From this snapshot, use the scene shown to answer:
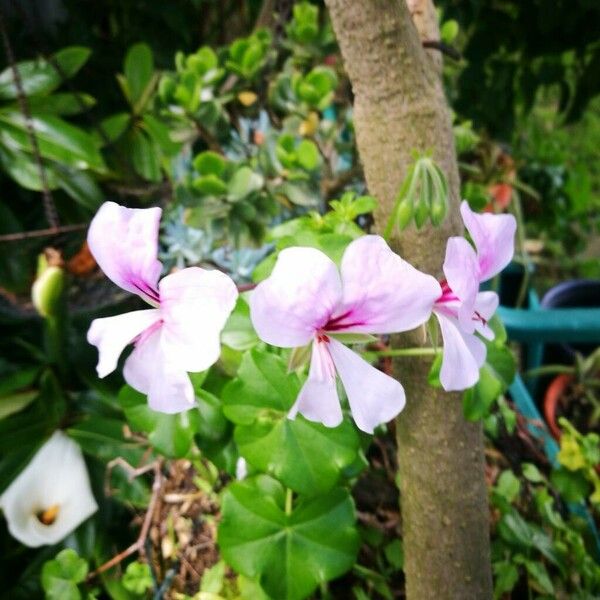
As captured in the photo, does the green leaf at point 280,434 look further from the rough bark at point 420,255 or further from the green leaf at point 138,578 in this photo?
the green leaf at point 138,578

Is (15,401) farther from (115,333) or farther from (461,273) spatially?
(461,273)

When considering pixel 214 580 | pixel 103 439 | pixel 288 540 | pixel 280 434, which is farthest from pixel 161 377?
pixel 103 439

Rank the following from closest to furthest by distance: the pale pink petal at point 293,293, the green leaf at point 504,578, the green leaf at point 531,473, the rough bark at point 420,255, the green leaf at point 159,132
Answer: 1. the pale pink petal at point 293,293
2. the rough bark at point 420,255
3. the green leaf at point 504,578
4. the green leaf at point 531,473
5. the green leaf at point 159,132

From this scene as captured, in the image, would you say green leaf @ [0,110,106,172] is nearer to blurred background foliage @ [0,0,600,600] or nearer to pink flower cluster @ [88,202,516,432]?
A: blurred background foliage @ [0,0,600,600]

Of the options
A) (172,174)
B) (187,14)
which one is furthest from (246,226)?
(187,14)

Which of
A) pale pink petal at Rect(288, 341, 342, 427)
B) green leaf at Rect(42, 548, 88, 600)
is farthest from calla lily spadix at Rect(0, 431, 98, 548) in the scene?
pale pink petal at Rect(288, 341, 342, 427)

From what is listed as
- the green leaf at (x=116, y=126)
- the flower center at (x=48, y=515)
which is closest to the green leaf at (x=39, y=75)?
the green leaf at (x=116, y=126)
